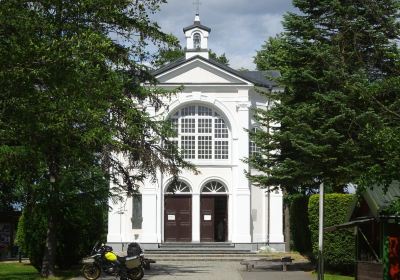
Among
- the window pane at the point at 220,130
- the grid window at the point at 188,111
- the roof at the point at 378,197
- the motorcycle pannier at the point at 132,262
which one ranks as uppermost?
the grid window at the point at 188,111

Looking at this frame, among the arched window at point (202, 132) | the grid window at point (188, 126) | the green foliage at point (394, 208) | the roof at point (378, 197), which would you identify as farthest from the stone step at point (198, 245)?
the green foliage at point (394, 208)

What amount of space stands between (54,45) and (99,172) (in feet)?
34.2

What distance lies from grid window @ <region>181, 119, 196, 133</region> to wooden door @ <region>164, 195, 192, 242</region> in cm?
380

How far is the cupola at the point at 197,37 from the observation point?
1690 inches

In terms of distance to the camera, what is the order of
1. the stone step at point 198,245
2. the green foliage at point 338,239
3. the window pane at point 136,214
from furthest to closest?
the window pane at point 136,214, the stone step at point 198,245, the green foliage at point 338,239

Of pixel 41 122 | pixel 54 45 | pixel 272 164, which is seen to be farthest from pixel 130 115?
pixel 54 45

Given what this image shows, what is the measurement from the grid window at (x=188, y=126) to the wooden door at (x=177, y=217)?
3799mm

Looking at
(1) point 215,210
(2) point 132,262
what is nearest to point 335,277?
(2) point 132,262

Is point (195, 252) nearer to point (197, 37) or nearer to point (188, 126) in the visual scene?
point (188, 126)

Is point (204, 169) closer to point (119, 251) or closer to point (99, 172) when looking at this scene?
point (119, 251)

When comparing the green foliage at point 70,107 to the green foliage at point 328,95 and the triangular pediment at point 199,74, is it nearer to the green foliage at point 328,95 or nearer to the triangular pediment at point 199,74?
the green foliage at point 328,95

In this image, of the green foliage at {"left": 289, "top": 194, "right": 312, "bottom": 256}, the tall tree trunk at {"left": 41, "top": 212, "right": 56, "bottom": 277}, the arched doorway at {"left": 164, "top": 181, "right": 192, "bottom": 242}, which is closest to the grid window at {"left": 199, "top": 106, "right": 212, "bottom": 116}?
the arched doorway at {"left": 164, "top": 181, "right": 192, "bottom": 242}

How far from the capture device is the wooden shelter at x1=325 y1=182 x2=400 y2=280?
13.3m

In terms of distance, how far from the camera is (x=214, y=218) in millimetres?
39844
